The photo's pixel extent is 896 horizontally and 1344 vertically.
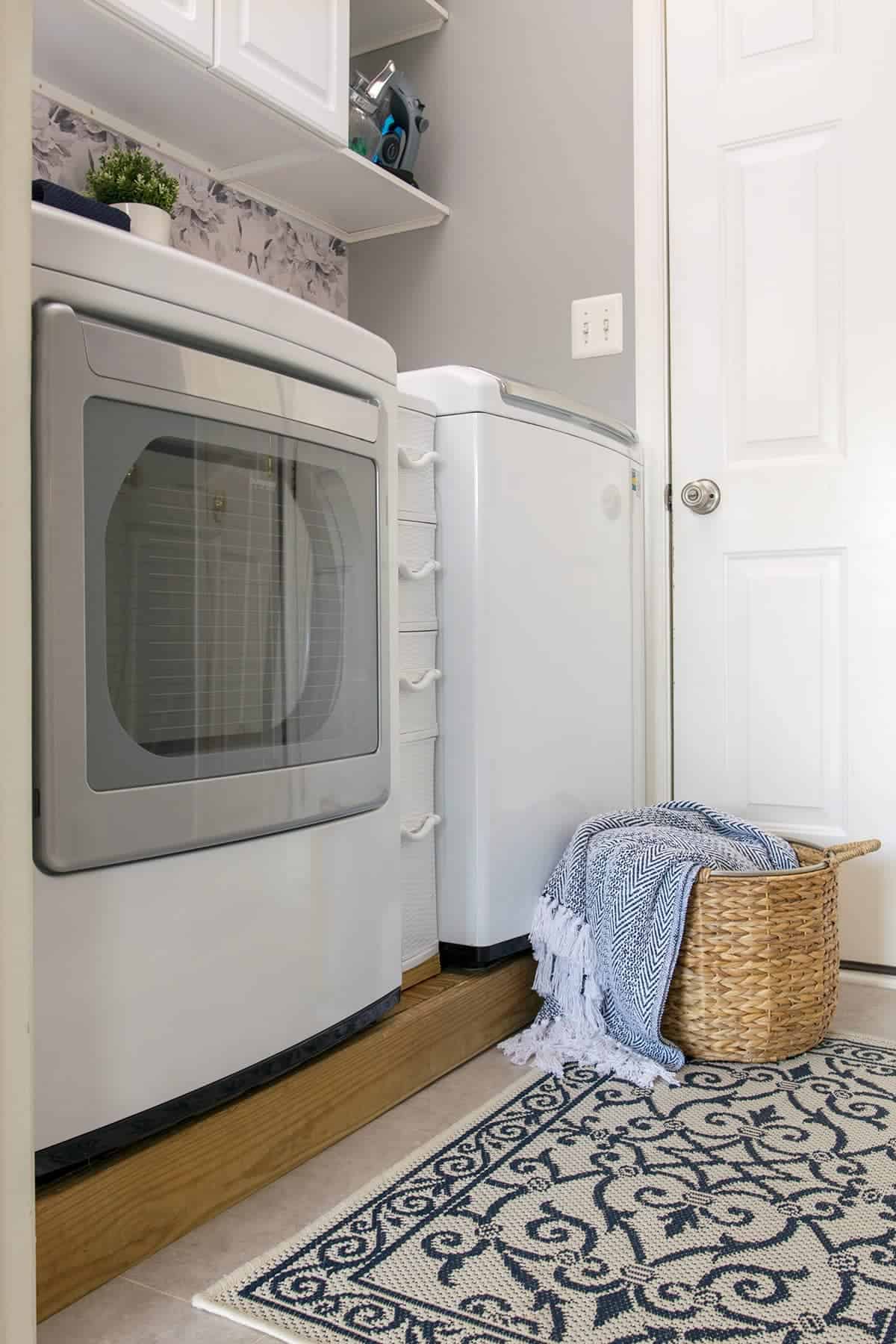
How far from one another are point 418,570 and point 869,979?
1.09 m

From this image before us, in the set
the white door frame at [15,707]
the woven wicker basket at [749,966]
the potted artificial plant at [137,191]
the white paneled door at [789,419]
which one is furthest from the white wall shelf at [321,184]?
the woven wicker basket at [749,966]

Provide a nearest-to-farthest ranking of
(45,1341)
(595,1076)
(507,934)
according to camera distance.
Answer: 1. (45,1341)
2. (595,1076)
3. (507,934)

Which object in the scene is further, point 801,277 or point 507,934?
point 801,277

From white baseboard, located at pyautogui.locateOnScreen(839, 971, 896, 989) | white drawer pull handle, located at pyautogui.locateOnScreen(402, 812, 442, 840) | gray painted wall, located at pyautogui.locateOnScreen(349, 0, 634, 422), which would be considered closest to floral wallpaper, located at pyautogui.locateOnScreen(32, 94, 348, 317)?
gray painted wall, located at pyautogui.locateOnScreen(349, 0, 634, 422)

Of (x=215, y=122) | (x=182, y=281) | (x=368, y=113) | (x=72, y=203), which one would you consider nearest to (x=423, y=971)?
(x=182, y=281)

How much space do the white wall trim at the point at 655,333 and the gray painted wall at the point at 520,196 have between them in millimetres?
→ 28

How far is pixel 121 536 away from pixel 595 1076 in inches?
36.7

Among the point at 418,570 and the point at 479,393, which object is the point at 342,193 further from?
the point at 418,570

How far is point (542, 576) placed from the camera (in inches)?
68.3

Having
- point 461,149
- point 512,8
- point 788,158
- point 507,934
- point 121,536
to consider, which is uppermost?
point 512,8

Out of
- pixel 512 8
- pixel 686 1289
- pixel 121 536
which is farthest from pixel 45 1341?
pixel 512 8

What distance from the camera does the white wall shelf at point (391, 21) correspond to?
2338mm

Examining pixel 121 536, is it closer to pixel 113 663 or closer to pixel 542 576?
pixel 113 663

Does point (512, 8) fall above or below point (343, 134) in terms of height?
above
